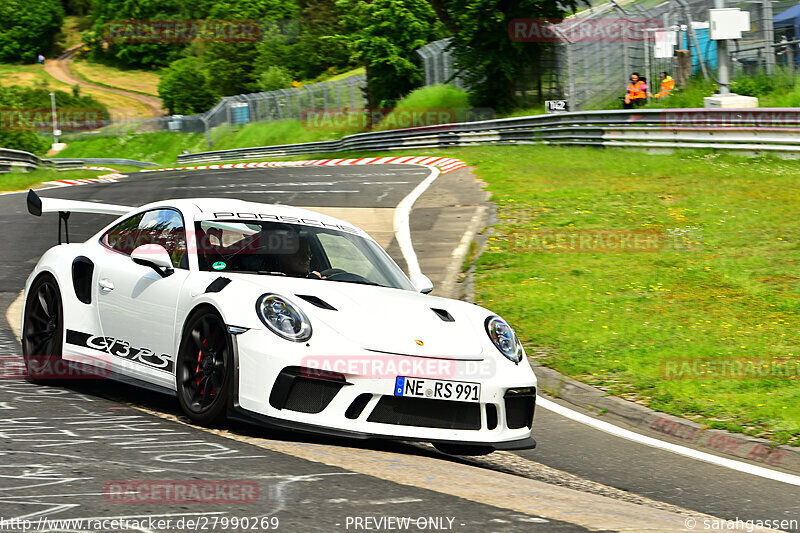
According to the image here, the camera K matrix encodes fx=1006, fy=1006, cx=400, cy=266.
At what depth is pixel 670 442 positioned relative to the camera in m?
7.21

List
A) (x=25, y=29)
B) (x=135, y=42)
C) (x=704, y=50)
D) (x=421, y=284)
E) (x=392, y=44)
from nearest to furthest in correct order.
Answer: (x=421, y=284) → (x=704, y=50) → (x=392, y=44) → (x=135, y=42) → (x=25, y=29)

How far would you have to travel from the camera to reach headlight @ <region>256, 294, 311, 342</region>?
17.9 feet

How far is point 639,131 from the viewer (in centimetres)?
2412

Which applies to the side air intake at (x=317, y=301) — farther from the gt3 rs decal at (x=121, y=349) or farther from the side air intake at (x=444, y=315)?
the gt3 rs decal at (x=121, y=349)

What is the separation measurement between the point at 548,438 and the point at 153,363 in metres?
2.72

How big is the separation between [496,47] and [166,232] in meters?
33.0

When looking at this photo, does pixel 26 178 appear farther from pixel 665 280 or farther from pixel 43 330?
pixel 43 330

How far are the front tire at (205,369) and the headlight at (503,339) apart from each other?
1.63 m

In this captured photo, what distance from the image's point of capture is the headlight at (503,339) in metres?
6.09

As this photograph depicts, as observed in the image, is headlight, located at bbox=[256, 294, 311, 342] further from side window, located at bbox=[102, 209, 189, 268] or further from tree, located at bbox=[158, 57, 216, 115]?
tree, located at bbox=[158, 57, 216, 115]

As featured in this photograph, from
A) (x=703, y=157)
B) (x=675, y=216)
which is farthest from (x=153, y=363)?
(x=703, y=157)

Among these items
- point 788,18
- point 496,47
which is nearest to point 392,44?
point 496,47

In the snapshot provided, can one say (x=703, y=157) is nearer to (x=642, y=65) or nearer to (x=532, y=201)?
(x=532, y=201)

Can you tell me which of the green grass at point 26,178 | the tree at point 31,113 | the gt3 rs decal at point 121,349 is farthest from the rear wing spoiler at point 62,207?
the tree at point 31,113
